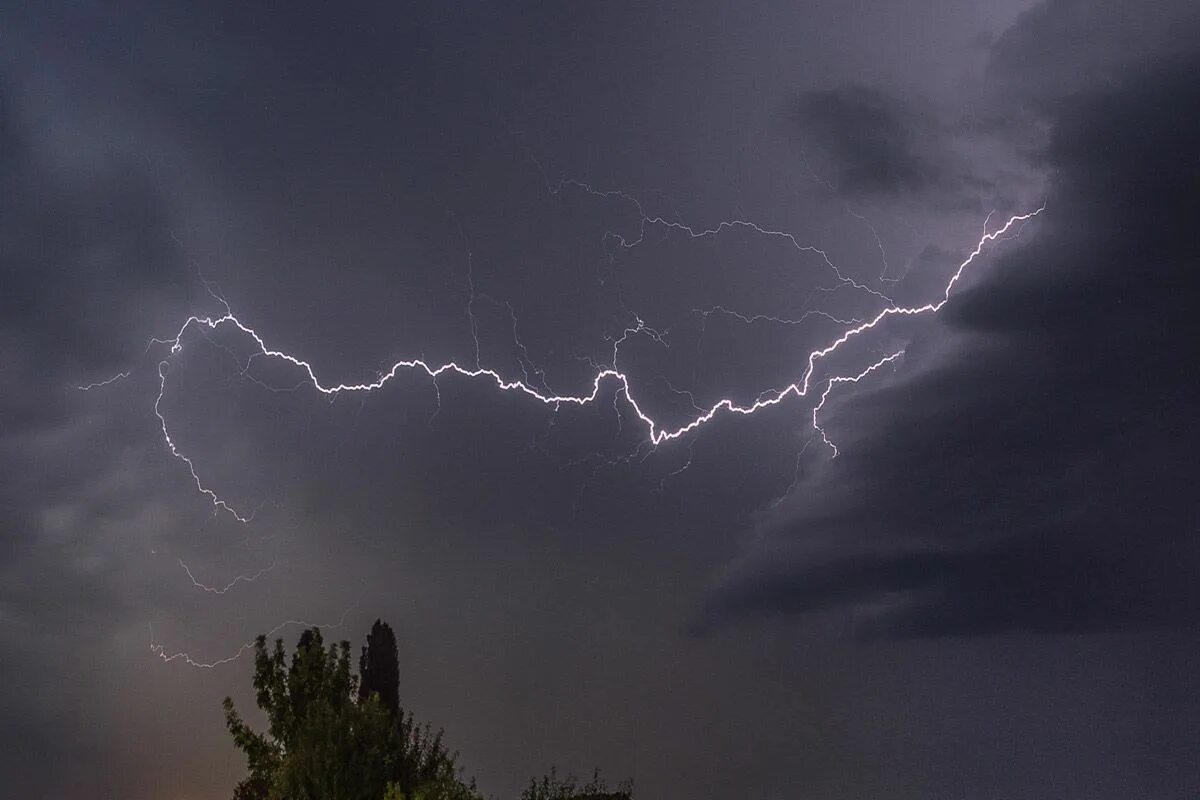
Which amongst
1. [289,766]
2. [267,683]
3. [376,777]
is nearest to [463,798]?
[376,777]

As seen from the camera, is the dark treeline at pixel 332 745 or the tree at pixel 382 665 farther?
the tree at pixel 382 665

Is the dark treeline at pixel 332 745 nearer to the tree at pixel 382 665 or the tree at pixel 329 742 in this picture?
the tree at pixel 329 742

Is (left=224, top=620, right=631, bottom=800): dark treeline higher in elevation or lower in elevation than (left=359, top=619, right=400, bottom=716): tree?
lower

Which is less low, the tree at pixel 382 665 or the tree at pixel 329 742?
the tree at pixel 382 665

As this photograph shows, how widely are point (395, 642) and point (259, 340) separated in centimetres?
966

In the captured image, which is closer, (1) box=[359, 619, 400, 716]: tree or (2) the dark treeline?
(2) the dark treeline

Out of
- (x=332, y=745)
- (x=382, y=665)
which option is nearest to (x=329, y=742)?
(x=332, y=745)

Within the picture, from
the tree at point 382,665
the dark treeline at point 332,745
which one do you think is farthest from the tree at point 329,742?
the tree at point 382,665

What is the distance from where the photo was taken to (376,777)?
53.1 feet

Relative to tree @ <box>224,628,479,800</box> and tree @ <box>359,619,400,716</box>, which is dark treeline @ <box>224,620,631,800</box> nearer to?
tree @ <box>224,628,479,800</box>

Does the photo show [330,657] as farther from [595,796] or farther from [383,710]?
[595,796]

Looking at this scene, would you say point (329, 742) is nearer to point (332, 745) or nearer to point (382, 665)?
point (332, 745)

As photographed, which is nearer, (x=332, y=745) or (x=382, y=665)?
(x=332, y=745)

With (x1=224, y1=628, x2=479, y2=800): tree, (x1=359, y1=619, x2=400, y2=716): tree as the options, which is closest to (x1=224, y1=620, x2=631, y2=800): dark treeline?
(x1=224, y1=628, x2=479, y2=800): tree
